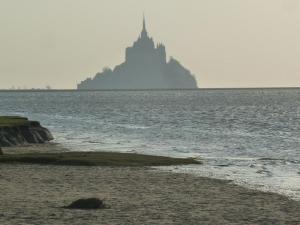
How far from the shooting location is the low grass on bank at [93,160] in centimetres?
4066

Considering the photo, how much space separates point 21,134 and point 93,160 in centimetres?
1911

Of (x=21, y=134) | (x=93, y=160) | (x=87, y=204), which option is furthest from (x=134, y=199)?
(x=21, y=134)

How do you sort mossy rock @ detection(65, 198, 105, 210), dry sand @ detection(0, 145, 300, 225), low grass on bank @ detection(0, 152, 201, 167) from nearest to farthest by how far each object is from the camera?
1. dry sand @ detection(0, 145, 300, 225)
2. mossy rock @ detection(65, 198, 105, 210)
3. low grass on bank @ detection(0, 152, 201, 167)

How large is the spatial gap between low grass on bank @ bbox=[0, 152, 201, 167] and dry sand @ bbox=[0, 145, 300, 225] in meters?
3.94

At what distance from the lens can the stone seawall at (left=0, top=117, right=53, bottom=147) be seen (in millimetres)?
55656

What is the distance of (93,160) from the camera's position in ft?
136

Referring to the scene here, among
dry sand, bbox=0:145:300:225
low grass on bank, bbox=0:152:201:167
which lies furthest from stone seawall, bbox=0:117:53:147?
dry sand, bbox=0:145:300:225

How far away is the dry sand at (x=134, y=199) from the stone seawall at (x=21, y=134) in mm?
19584

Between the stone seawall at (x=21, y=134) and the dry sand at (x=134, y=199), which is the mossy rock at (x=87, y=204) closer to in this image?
the dry sand at (x=134, y=199)

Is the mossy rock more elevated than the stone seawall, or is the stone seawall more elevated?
the mossy rock

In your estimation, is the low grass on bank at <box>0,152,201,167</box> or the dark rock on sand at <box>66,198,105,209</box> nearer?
the dark rock on sand at <box>66,198,105,209</box>

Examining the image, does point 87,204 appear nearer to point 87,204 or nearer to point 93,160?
point 87,204

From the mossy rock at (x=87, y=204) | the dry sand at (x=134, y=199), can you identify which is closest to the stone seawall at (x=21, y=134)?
the dry sand at (x=134, y=199)

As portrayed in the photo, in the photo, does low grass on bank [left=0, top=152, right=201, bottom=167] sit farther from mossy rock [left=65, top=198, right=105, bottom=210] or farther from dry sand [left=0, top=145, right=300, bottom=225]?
mossy rock [left=65, top=198, right=105, bottom=210]
